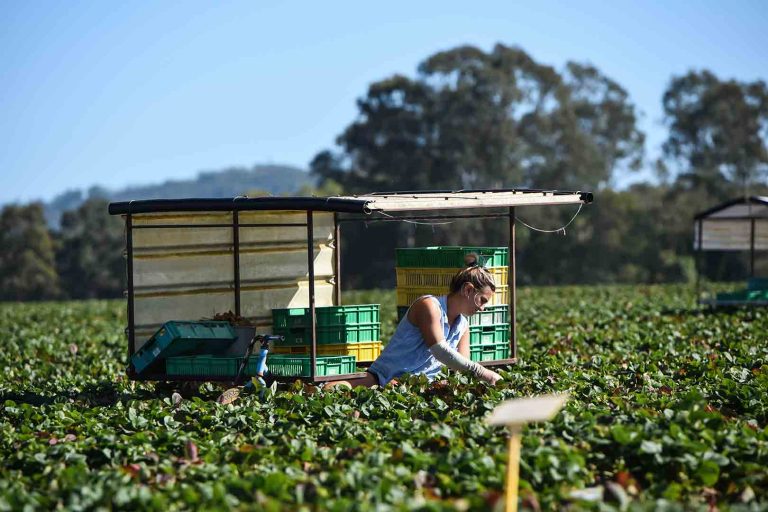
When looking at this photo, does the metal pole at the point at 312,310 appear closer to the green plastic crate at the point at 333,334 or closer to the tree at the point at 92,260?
the green plastic crate at the point at 333,334

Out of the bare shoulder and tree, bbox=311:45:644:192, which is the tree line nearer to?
tree, bbox=311:45:644:192

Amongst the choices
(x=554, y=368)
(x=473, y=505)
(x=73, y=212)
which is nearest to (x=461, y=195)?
(x=554, y=368)

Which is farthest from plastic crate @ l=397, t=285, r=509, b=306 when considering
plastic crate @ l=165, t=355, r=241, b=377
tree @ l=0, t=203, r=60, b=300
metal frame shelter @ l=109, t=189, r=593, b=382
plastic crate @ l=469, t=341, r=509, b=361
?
tree @ l=0, t=203, r=60, b=300

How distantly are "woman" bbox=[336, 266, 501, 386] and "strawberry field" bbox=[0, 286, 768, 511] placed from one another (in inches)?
10.9

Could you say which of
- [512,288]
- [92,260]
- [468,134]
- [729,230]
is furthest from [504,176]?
[512,288]

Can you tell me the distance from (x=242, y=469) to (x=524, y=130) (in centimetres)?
6293

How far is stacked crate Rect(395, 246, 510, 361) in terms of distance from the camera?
12.7 m

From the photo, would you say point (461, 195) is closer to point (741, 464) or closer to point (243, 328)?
point (243, 328)

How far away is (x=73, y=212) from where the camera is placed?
7438 centimetres

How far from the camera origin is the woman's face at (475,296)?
10.8 meters

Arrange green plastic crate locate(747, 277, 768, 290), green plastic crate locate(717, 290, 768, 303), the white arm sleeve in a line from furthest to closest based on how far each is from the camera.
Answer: green plastic crate locate(747, 277, 768, 290), green plastic crate locate(717, 290, 768, 303), the white arm sleeve

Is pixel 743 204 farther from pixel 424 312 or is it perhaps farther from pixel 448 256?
pixel 424 312

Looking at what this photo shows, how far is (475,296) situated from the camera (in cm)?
1085

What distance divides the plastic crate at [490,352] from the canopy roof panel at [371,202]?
62.3 inches
